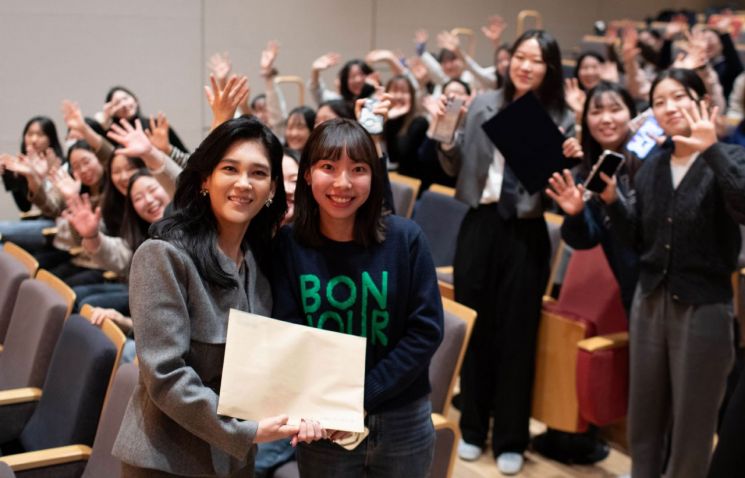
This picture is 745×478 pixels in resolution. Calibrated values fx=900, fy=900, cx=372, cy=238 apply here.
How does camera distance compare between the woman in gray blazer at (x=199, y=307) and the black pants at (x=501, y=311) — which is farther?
the black pants at (x=501, y=311)

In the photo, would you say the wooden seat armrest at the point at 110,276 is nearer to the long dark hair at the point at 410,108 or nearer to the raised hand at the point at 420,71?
the long dark hair at the point at 410,108

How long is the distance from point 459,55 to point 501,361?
378 cm

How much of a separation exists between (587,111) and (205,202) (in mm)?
1931

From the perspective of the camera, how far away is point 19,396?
9.02ft

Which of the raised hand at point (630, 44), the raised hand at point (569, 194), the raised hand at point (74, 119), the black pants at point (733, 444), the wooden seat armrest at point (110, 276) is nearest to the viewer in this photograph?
the black pants at point (733, 444)

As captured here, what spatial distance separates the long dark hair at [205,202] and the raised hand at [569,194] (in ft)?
4.86

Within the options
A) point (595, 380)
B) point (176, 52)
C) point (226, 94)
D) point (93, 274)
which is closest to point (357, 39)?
point (176, 52)

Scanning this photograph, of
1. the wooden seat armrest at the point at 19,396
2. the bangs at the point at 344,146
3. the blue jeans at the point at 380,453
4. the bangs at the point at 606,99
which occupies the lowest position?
the wooden seat armrest at the point at 19,396

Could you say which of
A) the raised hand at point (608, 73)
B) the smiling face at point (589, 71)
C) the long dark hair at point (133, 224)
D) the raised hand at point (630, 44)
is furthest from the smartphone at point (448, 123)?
the raised hand at point (608, 73)

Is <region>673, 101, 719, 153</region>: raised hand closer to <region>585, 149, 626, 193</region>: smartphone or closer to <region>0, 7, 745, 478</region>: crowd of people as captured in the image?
<region>0, 7, 745, 478</region>: crowd of people

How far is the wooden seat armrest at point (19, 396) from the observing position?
2.74m

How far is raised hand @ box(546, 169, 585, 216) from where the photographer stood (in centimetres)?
302

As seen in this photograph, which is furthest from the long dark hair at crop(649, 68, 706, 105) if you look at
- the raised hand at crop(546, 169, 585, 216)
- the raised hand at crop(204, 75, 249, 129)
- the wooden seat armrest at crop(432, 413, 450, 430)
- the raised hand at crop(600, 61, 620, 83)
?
the raised hand at crop(600, 61, 620, 83)

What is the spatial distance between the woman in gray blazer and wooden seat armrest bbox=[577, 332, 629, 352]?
5.57 ft
